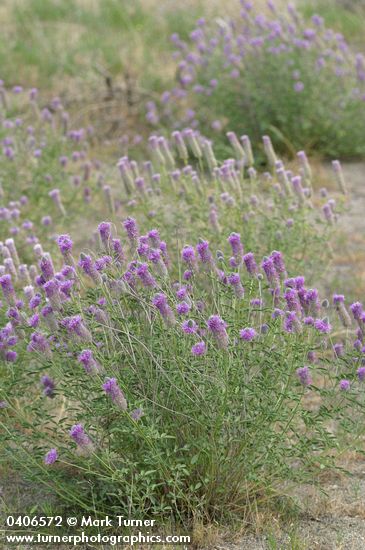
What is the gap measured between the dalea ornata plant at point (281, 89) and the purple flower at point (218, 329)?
156 inches

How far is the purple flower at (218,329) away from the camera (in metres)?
2.65

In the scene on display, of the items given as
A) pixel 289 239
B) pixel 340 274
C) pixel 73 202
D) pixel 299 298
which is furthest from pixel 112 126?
pixel 299 298

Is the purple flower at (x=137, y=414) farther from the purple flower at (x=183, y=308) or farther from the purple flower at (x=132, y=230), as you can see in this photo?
the purple flower at (x=132, y=230)

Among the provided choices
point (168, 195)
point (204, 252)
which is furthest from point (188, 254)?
point (168, 195)

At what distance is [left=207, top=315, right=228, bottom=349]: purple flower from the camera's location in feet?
8.71

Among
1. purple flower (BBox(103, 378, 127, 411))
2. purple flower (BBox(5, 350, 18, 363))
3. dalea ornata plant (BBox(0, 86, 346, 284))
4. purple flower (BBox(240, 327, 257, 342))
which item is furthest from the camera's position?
dalea ornata plant (BBox(0, 86, 346, 284))

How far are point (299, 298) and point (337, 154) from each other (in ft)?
13.0

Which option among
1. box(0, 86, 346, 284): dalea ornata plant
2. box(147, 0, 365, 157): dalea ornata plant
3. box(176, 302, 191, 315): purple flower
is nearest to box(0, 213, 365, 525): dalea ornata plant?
box(176, 302, 191, 315): purple flower

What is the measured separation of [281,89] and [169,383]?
4.08m

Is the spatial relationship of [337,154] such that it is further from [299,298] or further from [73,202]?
[299,298]

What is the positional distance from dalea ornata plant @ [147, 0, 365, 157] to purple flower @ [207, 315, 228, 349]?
13.0 ft

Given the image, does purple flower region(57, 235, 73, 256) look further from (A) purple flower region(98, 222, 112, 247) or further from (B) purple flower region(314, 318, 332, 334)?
(B) purple flower region(314, 318, 332, 334)

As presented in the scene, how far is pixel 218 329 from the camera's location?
2662 mm

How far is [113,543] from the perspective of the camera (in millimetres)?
2906
